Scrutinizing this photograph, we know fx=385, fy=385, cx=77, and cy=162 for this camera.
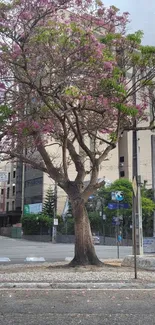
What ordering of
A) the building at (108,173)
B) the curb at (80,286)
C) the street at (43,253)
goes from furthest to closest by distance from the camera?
the building at (108,173) < the street at (43,253) < the curb at (80,286)

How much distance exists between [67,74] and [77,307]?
6907mm

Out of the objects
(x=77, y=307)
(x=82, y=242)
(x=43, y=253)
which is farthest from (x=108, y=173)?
(x=77, y=307)

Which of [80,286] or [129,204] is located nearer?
[80,286]

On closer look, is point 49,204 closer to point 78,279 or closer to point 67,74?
point 67,74

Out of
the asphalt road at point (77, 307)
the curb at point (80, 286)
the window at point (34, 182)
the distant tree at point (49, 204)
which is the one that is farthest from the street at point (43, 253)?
the window at point (34, 182)

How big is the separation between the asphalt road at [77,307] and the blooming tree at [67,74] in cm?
476

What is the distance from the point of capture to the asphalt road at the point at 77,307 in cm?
587

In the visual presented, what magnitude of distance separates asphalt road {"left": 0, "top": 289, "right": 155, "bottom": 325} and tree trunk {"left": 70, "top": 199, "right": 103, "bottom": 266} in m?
4.21

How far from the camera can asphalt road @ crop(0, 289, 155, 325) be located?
5.87 m

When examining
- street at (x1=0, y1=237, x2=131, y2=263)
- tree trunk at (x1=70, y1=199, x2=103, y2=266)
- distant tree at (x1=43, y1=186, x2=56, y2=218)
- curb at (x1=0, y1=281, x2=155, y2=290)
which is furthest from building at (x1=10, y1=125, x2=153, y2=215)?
curb at (x1=0, y1=281, x2=155, y2=290)

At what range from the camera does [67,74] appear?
11.4 m

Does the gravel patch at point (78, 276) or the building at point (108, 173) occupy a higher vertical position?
the building at point (108, 173)

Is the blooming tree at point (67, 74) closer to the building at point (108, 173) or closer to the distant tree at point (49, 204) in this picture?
the distant tree at point (49, 204)

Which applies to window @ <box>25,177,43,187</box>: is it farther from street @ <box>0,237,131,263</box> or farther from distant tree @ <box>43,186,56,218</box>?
street @ <box>0,237,131,263</box>
